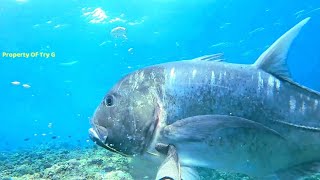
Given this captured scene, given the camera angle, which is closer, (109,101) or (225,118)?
(225,118)

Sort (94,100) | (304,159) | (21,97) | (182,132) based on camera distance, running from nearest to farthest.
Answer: (182,132)
(304,159)
(21,97)
(94,100)

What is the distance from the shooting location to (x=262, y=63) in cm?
301

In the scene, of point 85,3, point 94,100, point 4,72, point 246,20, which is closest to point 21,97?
point 94,100

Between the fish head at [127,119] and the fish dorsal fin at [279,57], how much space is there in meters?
1.06

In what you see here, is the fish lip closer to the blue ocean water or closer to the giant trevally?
the giant trevally

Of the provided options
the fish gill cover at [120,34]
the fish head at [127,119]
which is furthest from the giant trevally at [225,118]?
the fish gill cover at [120,34]

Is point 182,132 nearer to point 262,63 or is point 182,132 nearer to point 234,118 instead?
point 234,118

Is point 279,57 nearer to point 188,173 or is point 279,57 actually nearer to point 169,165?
point 188,173

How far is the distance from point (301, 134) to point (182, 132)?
1.03 m

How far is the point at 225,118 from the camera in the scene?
2.66m

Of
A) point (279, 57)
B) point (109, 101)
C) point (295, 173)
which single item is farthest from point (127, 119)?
point (295, 173)

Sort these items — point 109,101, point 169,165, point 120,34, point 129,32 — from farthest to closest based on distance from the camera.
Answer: point 129,32, point 120,34, point 109,101, point 169,165

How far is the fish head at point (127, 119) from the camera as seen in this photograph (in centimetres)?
284

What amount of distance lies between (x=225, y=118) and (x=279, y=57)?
2.72ft
